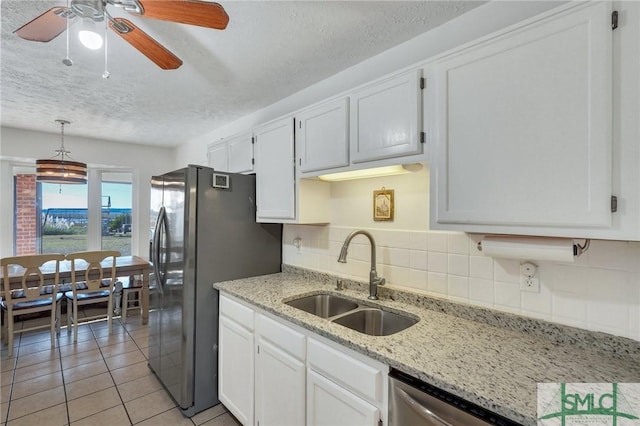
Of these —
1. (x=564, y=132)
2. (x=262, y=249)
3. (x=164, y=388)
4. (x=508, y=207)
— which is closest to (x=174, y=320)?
(x=164, y=388)

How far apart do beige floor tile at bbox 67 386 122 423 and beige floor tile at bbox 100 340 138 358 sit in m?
0.68

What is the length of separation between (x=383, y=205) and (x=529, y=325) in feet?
3.19

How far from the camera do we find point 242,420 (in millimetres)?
1869

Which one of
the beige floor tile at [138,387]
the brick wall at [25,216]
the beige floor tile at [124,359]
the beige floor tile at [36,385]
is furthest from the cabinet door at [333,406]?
the brick wall at [25,216]

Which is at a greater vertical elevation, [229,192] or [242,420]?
[229,192]

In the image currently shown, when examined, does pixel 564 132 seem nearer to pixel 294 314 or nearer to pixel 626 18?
pixel 626 18

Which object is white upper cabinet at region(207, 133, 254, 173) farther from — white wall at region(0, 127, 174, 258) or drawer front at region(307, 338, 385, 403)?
white wall at region(0, 127, 174, 258)

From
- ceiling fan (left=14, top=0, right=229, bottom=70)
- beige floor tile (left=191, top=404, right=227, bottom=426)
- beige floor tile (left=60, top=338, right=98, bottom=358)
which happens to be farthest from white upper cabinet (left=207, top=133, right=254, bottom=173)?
beige floor tile (left=60, top=338, right=98, bottom=358)

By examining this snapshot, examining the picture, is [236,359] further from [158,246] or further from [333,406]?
[158,246]

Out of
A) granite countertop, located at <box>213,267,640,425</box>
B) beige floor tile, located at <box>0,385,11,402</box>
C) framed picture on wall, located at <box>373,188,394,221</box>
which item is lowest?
beige floor tile, located at <box>0,385,11,402</box>

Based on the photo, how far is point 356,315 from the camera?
1707 millimetres

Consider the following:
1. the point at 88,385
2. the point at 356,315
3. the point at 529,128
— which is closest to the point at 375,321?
the point at 356,315

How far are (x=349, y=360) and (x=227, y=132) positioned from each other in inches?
121

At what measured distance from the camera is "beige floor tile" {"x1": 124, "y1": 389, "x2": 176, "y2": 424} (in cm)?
204
